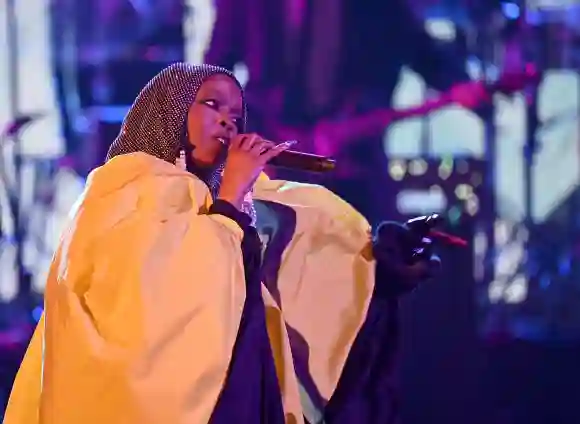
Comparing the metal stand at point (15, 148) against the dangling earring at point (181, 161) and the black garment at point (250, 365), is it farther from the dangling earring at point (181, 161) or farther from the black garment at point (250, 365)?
the black garment at point (250, 365)

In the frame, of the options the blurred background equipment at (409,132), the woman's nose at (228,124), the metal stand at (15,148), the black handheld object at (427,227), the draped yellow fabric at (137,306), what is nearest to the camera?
the draped yellow fabric at (137,306)

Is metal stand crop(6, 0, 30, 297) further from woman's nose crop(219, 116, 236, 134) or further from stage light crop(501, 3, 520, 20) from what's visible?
woman's nose crop(219, 116, 236, 134)

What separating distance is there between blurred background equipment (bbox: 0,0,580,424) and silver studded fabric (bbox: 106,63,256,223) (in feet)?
6.04

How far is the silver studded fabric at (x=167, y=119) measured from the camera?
1.45m

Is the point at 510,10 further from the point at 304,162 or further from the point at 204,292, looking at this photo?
the point at 204,292

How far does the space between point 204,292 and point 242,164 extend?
0.71ft

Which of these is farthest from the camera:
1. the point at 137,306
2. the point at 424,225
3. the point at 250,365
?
the point at 424,225

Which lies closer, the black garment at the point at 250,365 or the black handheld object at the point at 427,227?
the black garment at the point at 250,365

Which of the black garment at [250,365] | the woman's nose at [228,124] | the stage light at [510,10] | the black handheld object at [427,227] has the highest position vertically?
the stage light at [510,10]

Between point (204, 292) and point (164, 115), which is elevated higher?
point (164, 115)

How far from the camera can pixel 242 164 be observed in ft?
4.39

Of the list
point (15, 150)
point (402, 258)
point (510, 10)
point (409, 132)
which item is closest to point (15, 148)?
point (15, 150)

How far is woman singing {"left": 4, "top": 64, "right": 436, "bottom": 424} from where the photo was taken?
1230mm

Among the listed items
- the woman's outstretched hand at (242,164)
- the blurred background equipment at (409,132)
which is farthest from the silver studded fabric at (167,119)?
the blurred background equipment at (409,132)
